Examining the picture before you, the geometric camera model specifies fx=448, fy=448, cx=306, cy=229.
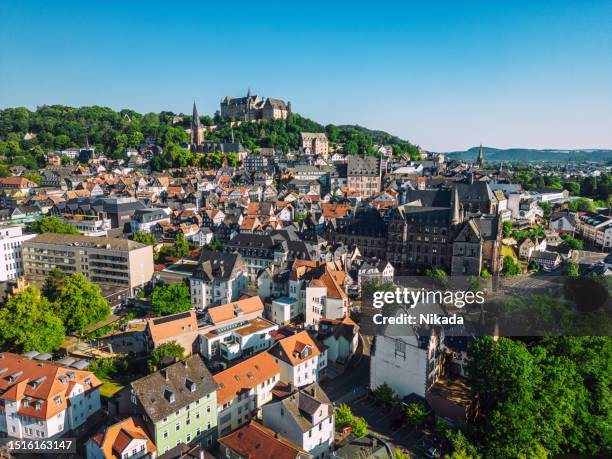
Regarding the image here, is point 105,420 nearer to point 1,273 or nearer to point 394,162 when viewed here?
point 1,273

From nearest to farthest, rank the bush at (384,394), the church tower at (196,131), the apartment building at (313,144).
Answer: the bush at (384,394) → the church tower at (196,131) → the apartment building at (313,144)

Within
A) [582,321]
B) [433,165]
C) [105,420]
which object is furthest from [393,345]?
[433,165]

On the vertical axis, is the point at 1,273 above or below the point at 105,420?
above

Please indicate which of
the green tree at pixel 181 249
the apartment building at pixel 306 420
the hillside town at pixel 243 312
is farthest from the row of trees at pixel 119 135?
the apartment building at pixel 306 420

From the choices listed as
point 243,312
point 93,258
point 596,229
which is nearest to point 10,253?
point 93,258

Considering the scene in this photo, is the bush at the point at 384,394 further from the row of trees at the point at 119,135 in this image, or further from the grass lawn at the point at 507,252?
the row of trees at the point at 119,135

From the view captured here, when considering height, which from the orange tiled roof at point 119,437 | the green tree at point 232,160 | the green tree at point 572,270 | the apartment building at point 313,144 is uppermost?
the apartment building at point 313,144

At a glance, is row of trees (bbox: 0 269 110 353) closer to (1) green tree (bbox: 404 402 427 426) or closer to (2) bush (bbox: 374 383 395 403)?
(2) bush (bbox: 374 383 395 403)
